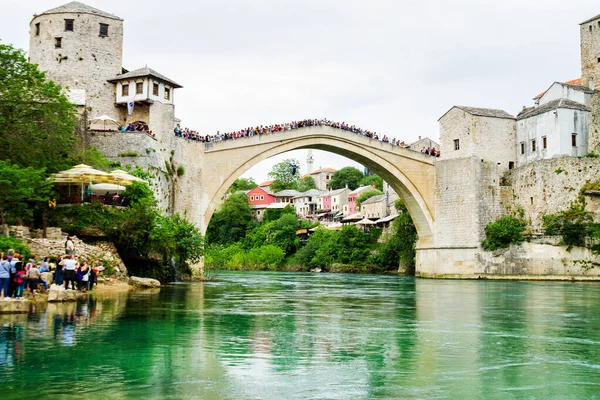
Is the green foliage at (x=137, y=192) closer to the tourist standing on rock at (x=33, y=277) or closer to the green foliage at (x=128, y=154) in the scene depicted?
the green foliage at (x=128, y=154)

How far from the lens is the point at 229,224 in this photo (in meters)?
75.5

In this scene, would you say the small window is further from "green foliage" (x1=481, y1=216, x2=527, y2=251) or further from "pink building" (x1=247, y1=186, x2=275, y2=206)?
"pink building" (x1=247, y1=186, x2=275, y2=206)

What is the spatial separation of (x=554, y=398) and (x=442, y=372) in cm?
159

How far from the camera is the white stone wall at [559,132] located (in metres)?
36.7

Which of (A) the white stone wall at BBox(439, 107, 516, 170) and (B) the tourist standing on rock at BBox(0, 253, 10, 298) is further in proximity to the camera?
(A) the white stone wall at BBox(439, 107, 516, 170)

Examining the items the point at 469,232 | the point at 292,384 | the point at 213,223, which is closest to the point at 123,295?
the point at 292,384

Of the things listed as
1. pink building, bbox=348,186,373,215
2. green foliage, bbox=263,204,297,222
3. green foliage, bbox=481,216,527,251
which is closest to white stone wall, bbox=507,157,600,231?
green foliage, bbox=481,216,527,251

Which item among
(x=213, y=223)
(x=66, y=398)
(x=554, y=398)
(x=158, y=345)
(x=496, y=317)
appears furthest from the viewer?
(x=213, y=223)

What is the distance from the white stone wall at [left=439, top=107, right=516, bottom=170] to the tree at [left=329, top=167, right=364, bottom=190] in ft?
198

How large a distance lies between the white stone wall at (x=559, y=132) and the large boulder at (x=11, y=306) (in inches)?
1204

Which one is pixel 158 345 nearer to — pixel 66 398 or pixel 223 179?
pixel 66 398

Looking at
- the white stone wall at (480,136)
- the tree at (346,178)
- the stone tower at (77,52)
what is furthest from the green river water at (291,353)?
the tree at (346,178)

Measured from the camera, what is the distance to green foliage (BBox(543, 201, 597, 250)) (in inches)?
1406

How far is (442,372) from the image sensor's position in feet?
28.5
